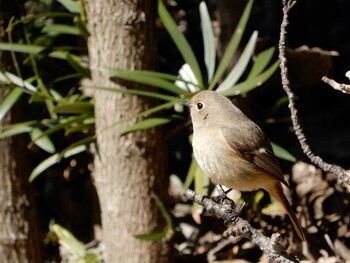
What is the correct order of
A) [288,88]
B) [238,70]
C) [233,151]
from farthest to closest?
[238,70]
[233,151]
[288,88]

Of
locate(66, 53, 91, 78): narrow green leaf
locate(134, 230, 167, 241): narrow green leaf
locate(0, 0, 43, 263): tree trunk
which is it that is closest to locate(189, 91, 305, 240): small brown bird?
locate(134, 230, 167, 241): narrow green leaf

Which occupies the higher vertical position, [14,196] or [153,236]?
[14,196]

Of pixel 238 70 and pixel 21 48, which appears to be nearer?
pixel 238 70

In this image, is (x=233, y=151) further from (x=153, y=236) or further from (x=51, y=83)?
(x=51, y=83)

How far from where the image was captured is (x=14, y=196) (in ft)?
12.9

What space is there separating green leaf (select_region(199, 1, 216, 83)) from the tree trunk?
1043 mm

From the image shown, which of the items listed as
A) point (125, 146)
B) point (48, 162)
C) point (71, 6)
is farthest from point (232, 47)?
point (48, 162)

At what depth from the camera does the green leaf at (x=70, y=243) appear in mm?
4047

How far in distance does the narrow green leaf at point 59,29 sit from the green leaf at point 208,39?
2.14 ft

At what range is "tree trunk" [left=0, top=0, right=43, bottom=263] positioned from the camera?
386 cm

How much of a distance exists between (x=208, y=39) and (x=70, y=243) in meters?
1.40

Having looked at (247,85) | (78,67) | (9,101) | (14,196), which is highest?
(78,67)

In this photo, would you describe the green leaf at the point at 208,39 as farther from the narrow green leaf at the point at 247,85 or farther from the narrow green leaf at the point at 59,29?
the narrow green leaf at the point at 59,29

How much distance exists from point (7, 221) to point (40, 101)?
66 centimetres
